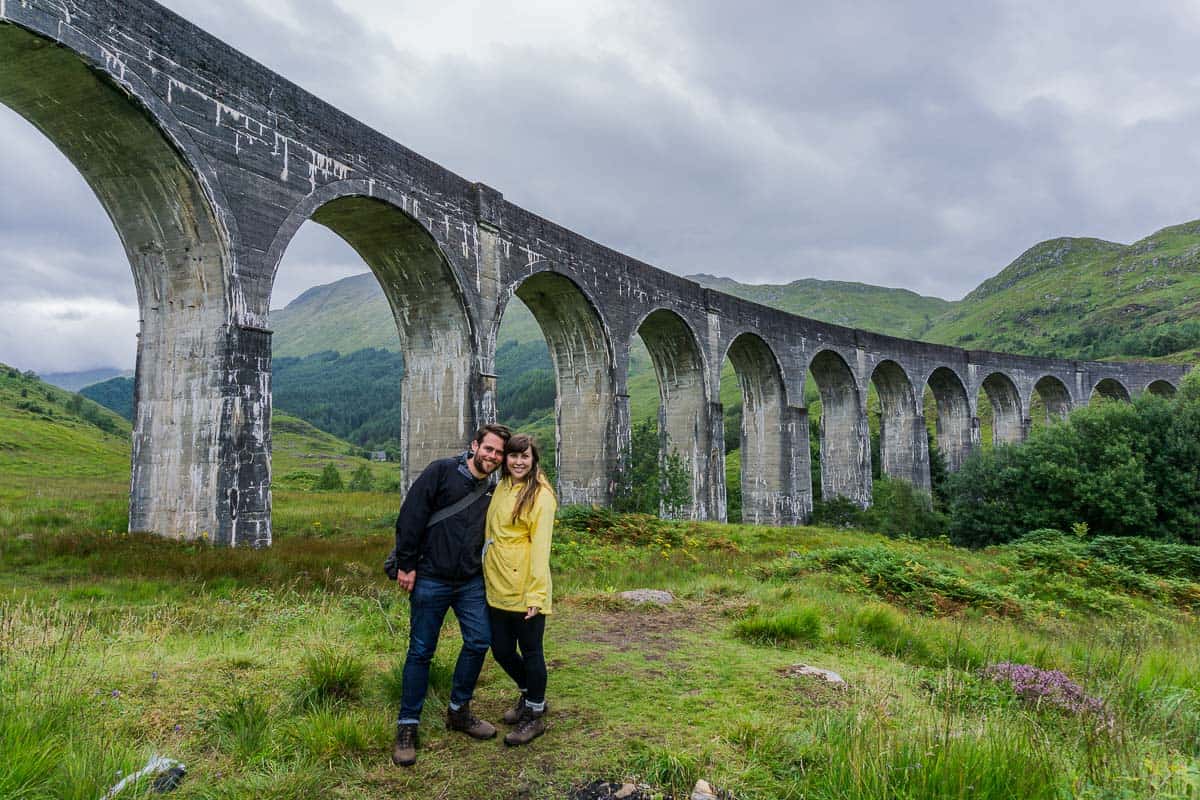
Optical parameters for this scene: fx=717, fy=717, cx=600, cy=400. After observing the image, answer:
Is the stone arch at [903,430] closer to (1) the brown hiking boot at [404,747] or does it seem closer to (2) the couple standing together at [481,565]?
(2) the couple standing together at [481,565]

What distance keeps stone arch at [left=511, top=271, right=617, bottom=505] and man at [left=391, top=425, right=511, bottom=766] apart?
14.2m

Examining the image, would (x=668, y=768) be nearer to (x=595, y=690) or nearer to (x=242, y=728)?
(x=595, y=690)

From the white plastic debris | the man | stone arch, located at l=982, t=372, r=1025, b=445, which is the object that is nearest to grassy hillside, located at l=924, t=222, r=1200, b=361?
stone arch, located at l=982, t=372, r=1025, b=445

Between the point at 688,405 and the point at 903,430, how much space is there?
13.4 meters

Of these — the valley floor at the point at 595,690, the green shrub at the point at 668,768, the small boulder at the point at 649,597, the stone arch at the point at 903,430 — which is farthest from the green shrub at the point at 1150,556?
the stone arch at the point at 903,430

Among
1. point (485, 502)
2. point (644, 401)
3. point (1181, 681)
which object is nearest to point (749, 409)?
point (1181, 681)

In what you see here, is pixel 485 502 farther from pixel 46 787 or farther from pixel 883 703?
pixel 883 703

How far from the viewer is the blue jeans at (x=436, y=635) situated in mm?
3846

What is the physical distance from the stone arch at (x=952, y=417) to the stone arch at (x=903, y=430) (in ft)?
9.18

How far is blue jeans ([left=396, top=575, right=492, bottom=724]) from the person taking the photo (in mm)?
3846

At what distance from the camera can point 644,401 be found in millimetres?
108500

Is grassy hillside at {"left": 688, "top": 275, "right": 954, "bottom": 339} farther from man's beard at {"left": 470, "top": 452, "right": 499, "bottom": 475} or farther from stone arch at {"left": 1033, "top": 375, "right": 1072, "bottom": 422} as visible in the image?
man's beard at {"left": 470, "top": 452, "right": 499, "bottom": 475}

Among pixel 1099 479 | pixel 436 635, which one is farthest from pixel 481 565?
pixel 1099 479

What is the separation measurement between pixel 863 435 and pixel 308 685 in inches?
1031
